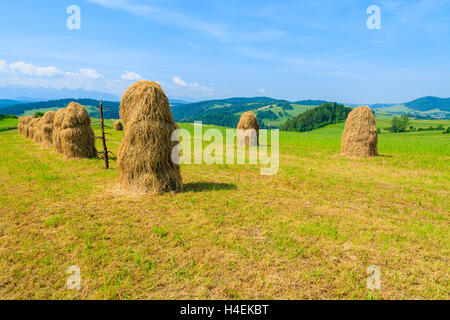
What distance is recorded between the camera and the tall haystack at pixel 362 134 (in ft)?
56.4

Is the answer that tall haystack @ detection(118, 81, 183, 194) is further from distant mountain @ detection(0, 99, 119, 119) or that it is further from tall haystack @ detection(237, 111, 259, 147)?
distant mountain @ detection(0, 99, 119, 119)

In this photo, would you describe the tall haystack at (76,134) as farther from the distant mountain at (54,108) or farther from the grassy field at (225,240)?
the distant mountain at (54,108)

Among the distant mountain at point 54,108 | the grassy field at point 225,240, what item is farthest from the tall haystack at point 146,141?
the distant mountain at point 54,108

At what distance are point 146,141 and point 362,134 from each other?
54.5 feet

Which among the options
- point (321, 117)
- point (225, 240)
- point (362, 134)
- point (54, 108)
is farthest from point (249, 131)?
point (54, 108)

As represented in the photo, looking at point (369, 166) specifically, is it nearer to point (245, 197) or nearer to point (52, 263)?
point (245, 197)

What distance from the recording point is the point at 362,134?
56.8ft

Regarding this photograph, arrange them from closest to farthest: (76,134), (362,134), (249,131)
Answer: (76,134)
(362,134)
(249,131)

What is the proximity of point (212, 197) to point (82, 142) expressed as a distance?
40.3 ft

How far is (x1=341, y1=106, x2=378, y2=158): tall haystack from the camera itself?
17203 mm

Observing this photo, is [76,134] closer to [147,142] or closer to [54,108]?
[147,142]

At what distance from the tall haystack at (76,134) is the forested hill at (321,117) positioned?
8068 centimetres
